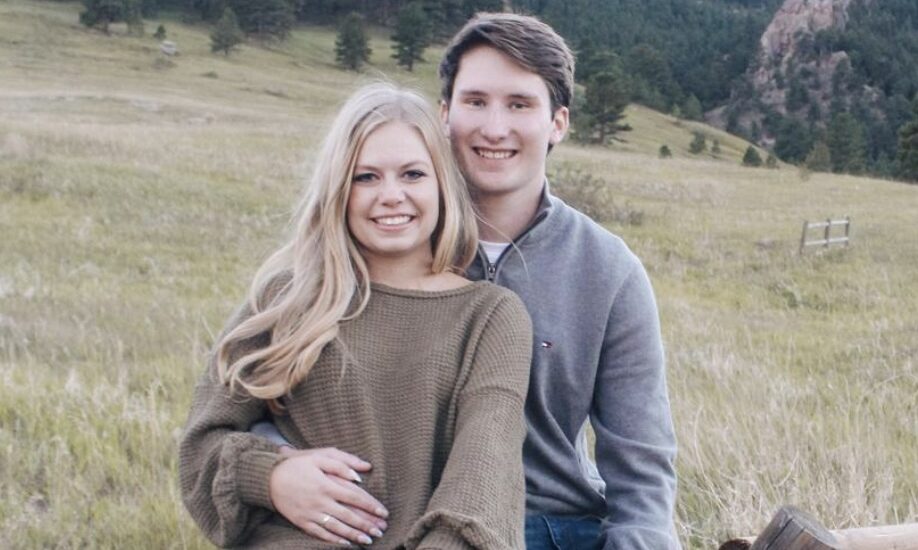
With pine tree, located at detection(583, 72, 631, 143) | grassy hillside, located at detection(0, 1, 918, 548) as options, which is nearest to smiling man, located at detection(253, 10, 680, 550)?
grassy hillside, located at detection(0, 1, 918, 548)

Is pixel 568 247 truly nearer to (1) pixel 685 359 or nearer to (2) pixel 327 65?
(1) pixel 685 359

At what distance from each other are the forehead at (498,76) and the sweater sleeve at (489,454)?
21.5 inches

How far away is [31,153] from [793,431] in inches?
505

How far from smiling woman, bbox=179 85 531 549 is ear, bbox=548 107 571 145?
38cm

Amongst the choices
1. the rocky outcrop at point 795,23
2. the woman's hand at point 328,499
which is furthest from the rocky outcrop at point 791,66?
the woman's hand at point 328,499

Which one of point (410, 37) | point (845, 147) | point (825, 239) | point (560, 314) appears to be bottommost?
point (845, 147)

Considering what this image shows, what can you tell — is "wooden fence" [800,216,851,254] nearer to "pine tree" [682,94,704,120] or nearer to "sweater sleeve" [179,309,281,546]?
"sweater sleeve" [179,309,281,546]

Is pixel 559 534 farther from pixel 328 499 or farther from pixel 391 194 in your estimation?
pixel 391 194

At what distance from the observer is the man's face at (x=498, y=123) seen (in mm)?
2736

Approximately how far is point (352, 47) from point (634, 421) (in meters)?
64.8

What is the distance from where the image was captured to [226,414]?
2512 millimetres

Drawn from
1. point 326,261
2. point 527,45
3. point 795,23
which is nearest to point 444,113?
point 527,45

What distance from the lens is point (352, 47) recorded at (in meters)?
65.6

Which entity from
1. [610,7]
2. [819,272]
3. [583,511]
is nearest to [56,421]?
[583,511]
